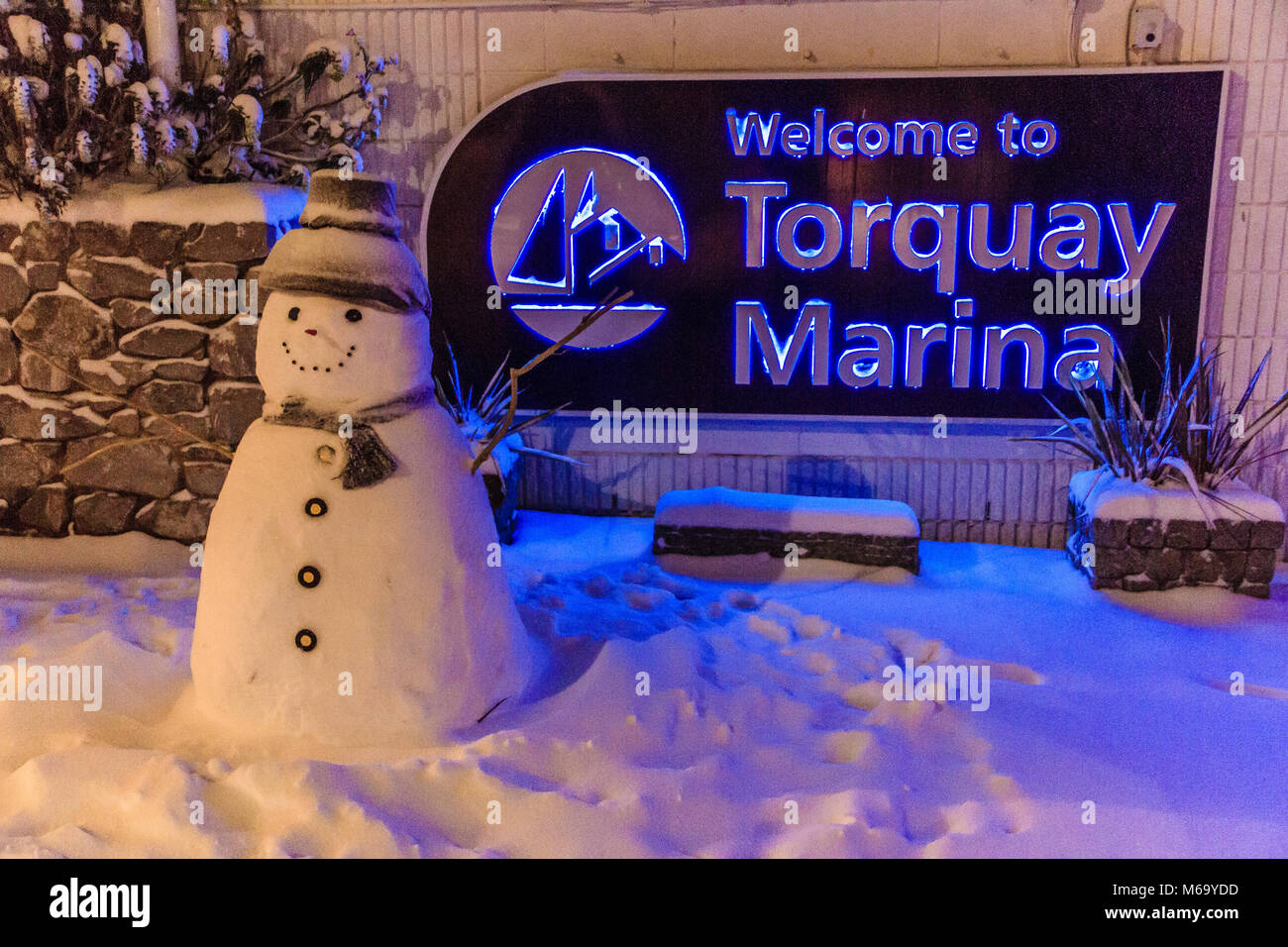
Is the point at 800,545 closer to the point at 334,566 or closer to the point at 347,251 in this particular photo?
the point at 334,566

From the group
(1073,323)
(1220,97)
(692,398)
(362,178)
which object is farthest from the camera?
(692,398)

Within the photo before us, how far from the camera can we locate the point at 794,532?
4812 mm

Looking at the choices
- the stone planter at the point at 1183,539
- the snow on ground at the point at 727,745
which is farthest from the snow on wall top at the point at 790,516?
the stone planter at the point at 1183,539

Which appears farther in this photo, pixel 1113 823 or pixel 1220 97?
pixel 1220 97

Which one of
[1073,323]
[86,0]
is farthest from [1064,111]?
[86,0]

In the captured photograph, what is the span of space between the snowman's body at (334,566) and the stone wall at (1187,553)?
3098mm

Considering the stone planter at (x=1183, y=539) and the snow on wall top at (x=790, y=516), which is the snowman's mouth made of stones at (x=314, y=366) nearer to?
the snow on wall top at (x=790, y=516)

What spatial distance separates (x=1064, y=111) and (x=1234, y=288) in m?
1.26

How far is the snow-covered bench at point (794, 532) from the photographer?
4.77 meters

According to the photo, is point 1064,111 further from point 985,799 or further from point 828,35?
point 985,799

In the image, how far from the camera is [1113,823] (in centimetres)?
257

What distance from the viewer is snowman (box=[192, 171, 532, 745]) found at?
2801 millimetres

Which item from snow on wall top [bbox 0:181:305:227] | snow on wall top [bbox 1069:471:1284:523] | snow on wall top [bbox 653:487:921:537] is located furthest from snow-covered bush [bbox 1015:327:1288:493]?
snow on wall top [bbox 0:181:305:227]

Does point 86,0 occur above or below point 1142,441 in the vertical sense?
above
